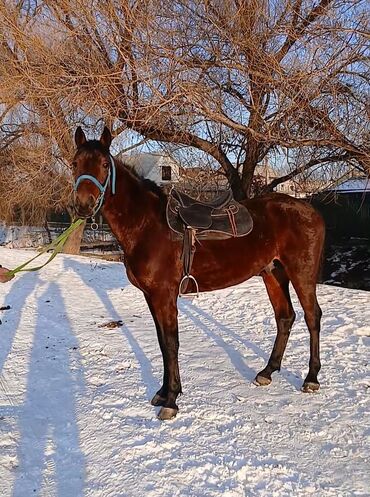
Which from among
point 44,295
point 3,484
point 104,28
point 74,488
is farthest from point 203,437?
point 104,28

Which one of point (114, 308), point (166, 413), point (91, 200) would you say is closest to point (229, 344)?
point (166, 413)

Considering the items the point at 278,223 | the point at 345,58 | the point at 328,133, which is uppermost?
the point at 345,58

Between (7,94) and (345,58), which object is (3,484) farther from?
(7,94)

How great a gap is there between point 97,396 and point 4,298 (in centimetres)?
425

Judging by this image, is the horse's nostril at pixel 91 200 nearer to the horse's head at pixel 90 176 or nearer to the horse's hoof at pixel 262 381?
the horse's head at pixel 90 176

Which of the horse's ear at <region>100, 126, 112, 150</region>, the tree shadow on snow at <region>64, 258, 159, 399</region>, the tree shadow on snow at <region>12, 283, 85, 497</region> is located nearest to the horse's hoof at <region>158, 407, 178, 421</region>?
the tree shadow on snow at <region>64, 258, 159, 399</region>

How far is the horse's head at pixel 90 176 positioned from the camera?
10.1 ft

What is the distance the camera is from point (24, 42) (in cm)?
819

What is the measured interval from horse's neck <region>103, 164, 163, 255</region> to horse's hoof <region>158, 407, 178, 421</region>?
1.30 meters

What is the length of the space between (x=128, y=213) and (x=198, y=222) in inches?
23.5

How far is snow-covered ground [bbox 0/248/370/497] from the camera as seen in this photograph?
252cm

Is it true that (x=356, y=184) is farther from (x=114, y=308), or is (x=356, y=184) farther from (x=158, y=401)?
(x=158, y=401)

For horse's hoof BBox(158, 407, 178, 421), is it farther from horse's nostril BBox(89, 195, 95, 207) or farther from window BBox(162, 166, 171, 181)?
window BBox(162, 166, 171, 181)

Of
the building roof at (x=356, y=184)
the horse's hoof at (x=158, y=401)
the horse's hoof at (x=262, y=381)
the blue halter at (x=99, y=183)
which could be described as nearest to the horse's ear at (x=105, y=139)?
the blue halter at (x=99, y=183)
